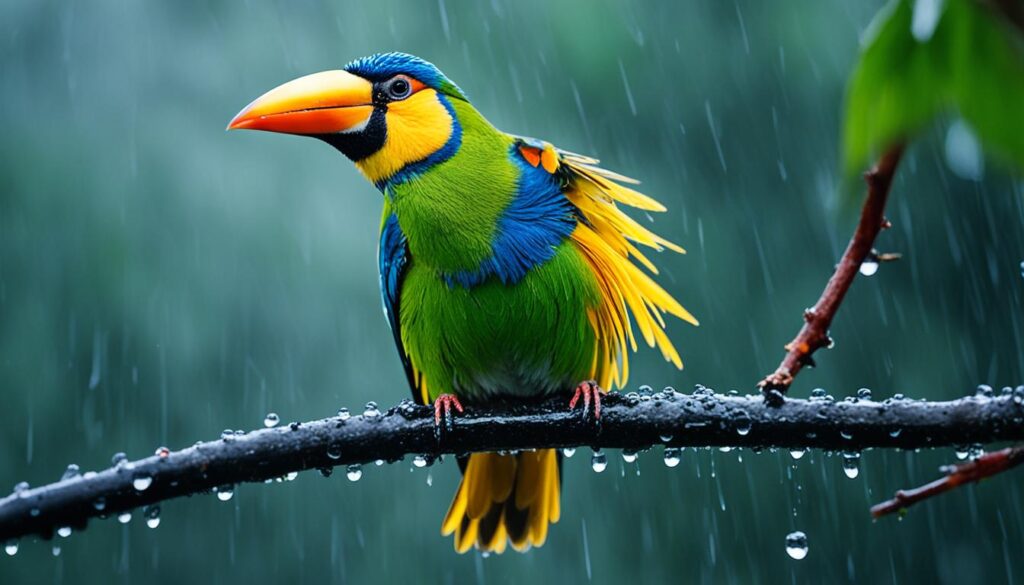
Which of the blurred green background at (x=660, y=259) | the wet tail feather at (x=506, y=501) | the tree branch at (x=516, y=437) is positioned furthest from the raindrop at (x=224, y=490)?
the blurred green background at (x=660, y=259)

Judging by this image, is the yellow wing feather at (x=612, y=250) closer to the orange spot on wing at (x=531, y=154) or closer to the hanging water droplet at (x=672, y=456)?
the orange spot on wing at (x=531, y=154)

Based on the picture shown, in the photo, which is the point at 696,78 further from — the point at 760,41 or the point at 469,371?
the point at 469,371

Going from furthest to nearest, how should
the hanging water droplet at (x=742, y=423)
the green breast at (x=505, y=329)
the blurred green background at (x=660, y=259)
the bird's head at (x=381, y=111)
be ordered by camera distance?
the blurred green background at (x=660, y=259), the green breast at (x=505, y=329), the bird's head at (x=381, y=111), the hanging water droplet at (x=742, y=423)

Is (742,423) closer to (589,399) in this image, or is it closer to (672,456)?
(672,456)

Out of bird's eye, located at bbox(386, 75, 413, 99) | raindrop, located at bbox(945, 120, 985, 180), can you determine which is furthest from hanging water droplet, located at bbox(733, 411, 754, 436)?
bird's eye, located at bbox(386, 75, 413, 99)

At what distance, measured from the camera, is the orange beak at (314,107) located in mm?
2266

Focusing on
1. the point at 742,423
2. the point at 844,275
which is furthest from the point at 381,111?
the point at 844,275

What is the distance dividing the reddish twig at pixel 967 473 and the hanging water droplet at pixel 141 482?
3.11 ft

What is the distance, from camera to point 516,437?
1.76 meters

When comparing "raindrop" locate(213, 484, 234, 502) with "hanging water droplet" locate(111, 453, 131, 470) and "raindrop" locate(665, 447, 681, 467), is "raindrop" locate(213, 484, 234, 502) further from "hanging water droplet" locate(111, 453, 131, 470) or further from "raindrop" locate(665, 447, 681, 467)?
"raindrop" locate(665, 447, 681, 467)

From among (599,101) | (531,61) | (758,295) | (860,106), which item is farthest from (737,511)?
(860,106)

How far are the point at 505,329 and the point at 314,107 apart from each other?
0.68 meters

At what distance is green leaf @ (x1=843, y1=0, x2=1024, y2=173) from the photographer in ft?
1.86

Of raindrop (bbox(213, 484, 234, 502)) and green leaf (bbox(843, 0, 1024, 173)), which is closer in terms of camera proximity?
green leaf (bbox(843, 0, 1024, 173))
